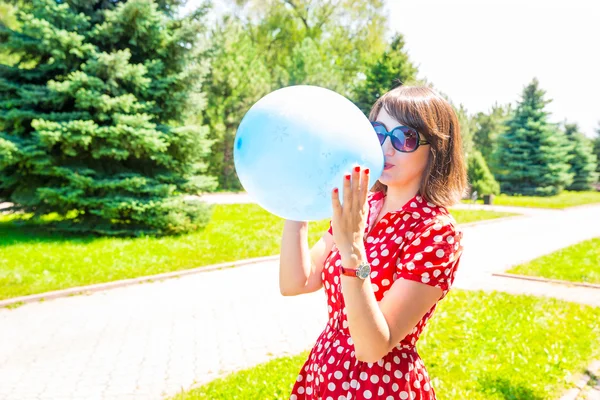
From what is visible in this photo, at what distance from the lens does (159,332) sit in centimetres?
562

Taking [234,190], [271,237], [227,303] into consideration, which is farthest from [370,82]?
[227,303]

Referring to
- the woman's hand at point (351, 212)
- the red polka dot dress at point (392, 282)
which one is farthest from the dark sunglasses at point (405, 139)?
the woman's hand at point (351, 212)

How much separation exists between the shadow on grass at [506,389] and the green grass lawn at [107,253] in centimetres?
569

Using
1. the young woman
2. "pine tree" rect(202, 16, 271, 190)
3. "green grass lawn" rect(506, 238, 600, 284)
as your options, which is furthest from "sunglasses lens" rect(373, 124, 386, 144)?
"pine tree" rect(202, 16, 271, 190)

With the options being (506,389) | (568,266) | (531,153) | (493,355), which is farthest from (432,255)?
(531,153)

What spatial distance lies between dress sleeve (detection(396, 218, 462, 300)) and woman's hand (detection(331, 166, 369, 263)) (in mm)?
241

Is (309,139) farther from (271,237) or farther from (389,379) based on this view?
(271,237)

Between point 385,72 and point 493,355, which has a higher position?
point 385,72

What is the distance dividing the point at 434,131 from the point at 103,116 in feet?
33.0

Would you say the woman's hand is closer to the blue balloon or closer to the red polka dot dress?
the blue balloon

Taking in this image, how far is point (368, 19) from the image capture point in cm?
3534

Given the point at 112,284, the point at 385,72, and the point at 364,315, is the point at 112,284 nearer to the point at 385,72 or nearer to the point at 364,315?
the point at 364,315

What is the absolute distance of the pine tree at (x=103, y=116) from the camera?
1029 centimetres

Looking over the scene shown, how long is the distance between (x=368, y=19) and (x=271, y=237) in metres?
28.7
